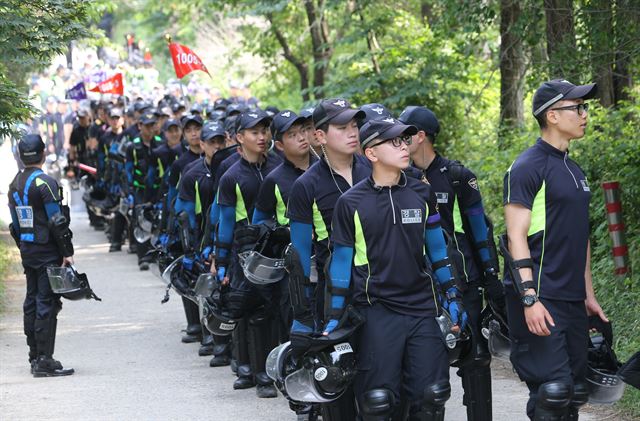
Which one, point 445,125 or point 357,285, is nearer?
point 357,285

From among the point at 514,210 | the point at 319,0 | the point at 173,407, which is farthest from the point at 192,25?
the point at 514,210

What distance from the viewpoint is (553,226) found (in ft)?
21.7

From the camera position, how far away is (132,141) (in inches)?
718

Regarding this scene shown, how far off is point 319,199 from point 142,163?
1030 cm

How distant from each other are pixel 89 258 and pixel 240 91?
1014cm

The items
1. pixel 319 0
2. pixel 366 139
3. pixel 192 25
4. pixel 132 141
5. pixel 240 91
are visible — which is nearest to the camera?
pixel 366 139

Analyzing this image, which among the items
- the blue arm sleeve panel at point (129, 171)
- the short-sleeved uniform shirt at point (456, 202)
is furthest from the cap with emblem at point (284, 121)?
the blue arm sleeve panel at point (129, 171)

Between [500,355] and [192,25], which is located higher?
[192,25]

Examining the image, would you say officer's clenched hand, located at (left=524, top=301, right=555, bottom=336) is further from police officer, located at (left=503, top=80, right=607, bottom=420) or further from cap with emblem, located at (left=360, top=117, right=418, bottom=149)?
cap with emblem, located at (left=360, top=117, right=418, bottom=149)

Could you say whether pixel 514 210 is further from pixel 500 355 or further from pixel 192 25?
pixel 192 25

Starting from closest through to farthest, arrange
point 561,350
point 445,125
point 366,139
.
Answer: point 561,350 → point 366,139 → point 445,125

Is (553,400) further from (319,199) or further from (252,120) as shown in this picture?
(252,120)

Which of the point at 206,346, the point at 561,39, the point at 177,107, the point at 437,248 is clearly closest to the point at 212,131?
the point at 206,346

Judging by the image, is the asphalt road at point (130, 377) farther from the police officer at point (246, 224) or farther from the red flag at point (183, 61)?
the red flag at point (183, 61)
